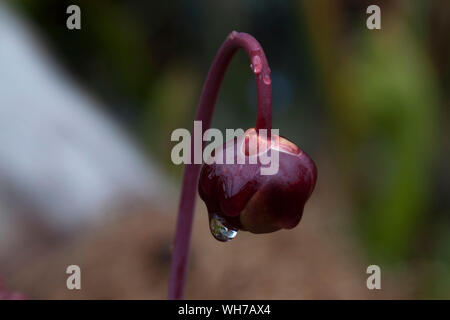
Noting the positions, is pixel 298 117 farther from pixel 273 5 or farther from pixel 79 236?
pixel 79 236

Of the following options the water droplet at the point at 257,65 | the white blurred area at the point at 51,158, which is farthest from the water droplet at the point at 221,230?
the white blurred area at the point at 51,158

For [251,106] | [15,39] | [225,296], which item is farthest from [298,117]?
[225,296]

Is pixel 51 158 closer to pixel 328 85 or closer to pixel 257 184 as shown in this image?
pixel 328 85

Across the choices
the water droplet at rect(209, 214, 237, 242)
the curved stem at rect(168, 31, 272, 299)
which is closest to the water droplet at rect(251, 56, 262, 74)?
the curved stem at rect(168, 31, 272, 299)

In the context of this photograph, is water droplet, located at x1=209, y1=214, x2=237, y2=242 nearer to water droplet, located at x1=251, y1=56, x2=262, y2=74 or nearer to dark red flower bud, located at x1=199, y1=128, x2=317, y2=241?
dark red flower bud, located at x1=199, y1=128, x2=317, y2=241

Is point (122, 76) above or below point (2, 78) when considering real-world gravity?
above

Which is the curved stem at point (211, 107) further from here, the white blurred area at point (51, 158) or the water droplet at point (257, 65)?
the white blurred area at point (51, 158)

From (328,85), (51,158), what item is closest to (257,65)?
(51,158)
